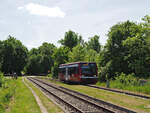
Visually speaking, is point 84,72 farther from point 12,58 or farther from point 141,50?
point 12,58

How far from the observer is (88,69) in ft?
87.0

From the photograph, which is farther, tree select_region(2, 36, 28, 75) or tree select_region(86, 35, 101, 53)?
tree select_region(86, 35, 101, 53)

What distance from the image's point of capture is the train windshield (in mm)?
26234

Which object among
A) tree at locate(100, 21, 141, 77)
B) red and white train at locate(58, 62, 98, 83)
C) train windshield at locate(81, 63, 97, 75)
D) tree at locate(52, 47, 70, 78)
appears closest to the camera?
red and white train at locate(58, 62, 98, 83)

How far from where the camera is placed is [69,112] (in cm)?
1008

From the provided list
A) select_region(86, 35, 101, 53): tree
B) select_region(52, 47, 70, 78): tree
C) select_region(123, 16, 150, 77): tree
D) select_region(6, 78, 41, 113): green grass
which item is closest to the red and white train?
select_region(123, 16, 150, 77): tree

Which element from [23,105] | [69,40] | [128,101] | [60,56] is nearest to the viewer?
[23,105]

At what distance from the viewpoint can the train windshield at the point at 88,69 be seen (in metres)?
26.2

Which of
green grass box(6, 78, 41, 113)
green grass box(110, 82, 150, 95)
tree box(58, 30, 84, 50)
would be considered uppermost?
tree box(58, 30, 84, 50)

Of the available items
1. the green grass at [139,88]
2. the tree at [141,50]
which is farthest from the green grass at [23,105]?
the tree at [141,50]

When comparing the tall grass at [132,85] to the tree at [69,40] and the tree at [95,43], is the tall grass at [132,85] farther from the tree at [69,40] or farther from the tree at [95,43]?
the tree at [95,43]

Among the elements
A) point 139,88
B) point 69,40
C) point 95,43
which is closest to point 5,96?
point 139,88

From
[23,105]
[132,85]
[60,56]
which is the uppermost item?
[60,56]

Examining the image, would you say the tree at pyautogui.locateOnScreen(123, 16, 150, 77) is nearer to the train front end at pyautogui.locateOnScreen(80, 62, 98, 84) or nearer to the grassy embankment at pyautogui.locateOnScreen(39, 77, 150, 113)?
the train front end at pyautogui.locateOnScreen(80, 62, 98, 84)
